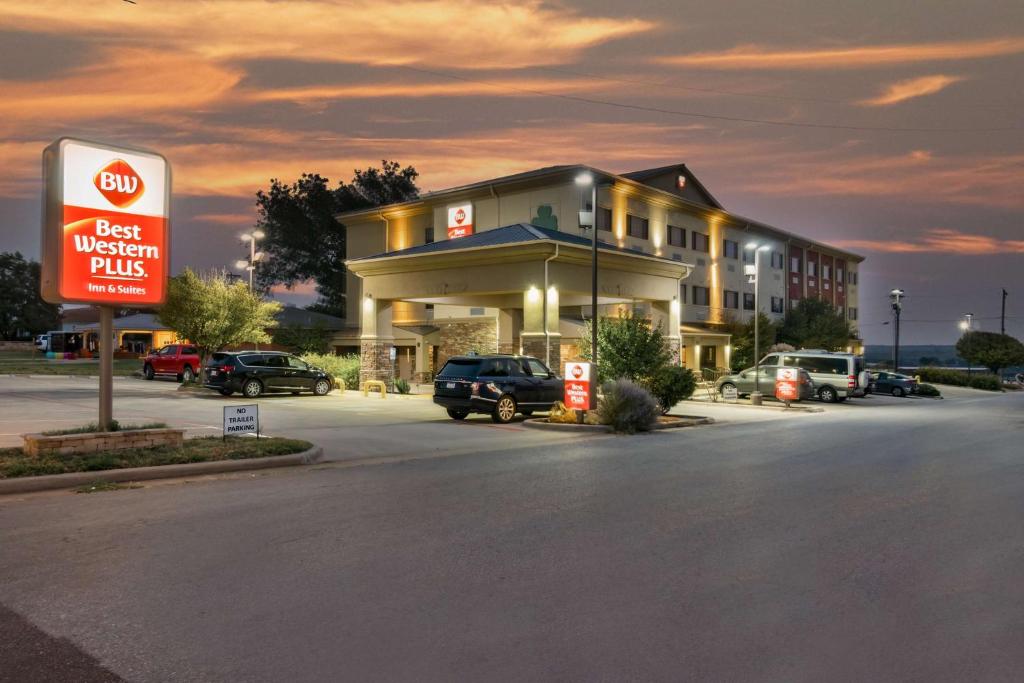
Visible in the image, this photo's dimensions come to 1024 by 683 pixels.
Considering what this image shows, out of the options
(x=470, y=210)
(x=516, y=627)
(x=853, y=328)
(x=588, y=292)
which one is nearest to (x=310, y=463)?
(x=516, y=627)

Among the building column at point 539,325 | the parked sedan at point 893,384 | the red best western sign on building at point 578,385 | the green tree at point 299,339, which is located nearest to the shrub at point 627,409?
the red best western sign on building at point 578,385

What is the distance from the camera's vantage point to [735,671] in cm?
458

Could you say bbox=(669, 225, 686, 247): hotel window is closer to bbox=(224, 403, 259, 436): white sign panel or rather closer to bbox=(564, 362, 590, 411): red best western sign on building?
bbox=(564, 362, 590, 411): red best western sign on building

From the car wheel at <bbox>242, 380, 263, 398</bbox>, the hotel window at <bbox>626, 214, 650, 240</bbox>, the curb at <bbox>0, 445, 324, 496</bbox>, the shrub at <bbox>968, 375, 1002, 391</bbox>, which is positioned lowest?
the shrub at <bbox>968, 375, 1002, 391</bbox>

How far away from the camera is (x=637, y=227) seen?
47688 millimetres

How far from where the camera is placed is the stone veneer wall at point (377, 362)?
109 feet

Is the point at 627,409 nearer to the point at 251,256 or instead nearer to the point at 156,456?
the point at 156,456

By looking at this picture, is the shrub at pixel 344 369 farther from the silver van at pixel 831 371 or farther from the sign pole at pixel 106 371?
the sign pole at pixel 106 371

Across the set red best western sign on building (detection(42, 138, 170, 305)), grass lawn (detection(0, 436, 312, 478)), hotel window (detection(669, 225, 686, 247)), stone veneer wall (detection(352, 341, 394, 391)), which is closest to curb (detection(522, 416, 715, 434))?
grass lawn (detection(0, 436, 312, 478))

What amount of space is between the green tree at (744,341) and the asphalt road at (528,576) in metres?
41.4

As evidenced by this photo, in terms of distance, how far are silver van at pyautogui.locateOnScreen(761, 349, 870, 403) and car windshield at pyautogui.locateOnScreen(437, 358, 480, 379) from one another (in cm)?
1909

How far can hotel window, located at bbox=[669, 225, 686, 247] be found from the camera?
5112 centimetres

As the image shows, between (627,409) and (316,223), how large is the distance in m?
61.3

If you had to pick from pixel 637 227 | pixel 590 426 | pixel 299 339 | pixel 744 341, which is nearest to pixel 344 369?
pixel 299 339
